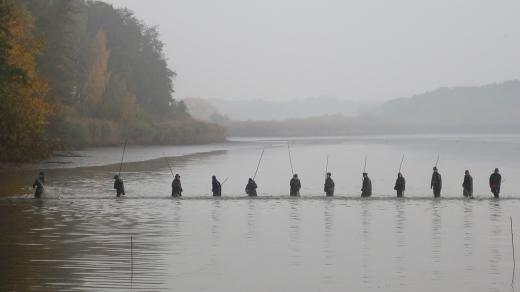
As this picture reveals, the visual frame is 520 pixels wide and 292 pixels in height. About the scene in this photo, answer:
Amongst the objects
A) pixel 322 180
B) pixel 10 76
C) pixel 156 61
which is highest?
pixel 156 61

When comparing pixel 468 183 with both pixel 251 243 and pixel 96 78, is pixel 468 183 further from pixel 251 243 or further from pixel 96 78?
pixel 96 78

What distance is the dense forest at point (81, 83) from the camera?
2060 inches

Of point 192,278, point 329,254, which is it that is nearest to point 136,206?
point 329,254

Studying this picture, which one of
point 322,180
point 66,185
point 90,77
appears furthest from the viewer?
point 90,77

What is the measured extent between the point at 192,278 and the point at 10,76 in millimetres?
26608

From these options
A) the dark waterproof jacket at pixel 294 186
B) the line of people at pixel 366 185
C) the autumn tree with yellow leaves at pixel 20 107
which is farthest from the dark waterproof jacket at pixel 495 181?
the autumn tree with yellow leaves at pixel 20 107

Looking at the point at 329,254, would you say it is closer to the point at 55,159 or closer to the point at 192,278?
the point at 192,278

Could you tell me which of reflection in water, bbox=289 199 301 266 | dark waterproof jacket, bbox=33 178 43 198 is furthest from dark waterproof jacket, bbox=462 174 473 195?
dark waterproof jacket, bbox=33 178 43 198

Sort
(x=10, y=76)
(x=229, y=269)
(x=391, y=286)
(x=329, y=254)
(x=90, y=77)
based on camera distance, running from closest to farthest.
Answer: (x=391, y=286) → (x=229, y=269) → (x=329, y=254) → (x=10, y=76) → (x=90, y=77)

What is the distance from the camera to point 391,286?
1666 centimetres

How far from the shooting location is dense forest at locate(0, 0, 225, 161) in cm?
5231

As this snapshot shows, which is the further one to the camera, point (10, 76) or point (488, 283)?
point (10, 76)

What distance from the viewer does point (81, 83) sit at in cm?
11119

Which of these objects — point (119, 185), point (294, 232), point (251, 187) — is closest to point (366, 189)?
point (251, 187)
